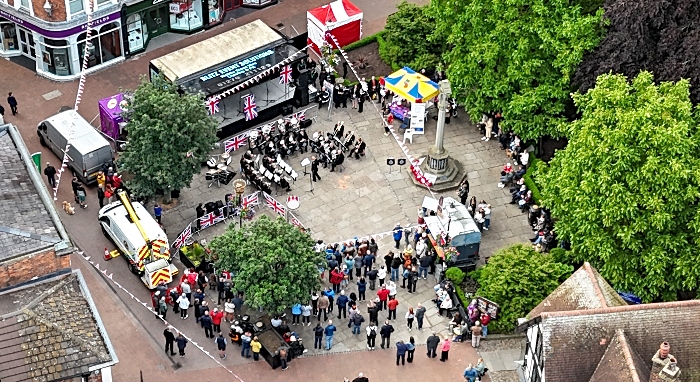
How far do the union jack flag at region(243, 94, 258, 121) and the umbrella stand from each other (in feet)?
21.9

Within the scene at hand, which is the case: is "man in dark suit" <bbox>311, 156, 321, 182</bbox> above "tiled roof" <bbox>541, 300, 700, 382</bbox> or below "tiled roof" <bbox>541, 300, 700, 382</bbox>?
below

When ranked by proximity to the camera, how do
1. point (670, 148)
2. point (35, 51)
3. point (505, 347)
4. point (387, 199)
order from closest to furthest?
point (670, 148)
point (505, 347)
point (387, 199)
point (35, 51)

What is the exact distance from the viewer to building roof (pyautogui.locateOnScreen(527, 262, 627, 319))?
44.4 m

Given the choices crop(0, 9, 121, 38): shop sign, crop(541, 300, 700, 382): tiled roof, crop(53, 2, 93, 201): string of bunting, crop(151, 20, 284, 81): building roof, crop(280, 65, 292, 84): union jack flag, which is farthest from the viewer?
crop(0, 9, 121, 38): shop sign

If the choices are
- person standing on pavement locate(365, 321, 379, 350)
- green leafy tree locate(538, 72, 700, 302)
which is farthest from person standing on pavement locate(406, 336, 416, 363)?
green leafy tree locate(538, 72, 700, 302)

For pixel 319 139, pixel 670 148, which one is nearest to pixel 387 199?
pixel 319 139

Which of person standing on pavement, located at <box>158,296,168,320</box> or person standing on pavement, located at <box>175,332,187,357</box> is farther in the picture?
person standing on pavement, located at <box>158,296,168,320</box>

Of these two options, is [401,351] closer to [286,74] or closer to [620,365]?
[620,365]

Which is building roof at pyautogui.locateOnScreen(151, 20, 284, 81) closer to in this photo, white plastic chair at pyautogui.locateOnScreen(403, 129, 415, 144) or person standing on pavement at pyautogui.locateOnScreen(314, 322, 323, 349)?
white plastic chair at pyautogui.locateOnScreen(403, 129, 415, 144)

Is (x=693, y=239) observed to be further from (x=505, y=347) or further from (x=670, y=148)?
(x=505, y=347)

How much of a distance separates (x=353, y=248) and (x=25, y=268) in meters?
15.8

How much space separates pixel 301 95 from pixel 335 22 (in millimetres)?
5588

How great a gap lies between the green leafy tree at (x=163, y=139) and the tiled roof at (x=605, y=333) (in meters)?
18.6

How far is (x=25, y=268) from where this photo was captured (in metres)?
40.2
